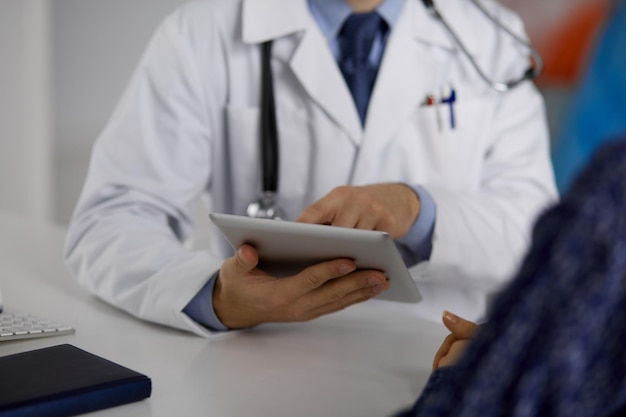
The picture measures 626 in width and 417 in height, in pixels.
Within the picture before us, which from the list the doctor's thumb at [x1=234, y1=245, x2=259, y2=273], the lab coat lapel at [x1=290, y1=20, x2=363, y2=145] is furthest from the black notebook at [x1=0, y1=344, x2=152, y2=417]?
the lab coat lapel at [x1=290, y1=20, x2=363, y2=145]

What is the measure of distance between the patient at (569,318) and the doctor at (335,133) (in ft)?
2.78

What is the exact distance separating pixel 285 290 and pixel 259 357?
9 cm

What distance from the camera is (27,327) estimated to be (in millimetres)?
1039

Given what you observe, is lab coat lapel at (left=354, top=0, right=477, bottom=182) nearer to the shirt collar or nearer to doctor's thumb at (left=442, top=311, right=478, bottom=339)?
the shirt collar

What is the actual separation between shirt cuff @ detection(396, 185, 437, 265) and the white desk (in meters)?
0.14

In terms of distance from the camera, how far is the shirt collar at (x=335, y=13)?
1581mm

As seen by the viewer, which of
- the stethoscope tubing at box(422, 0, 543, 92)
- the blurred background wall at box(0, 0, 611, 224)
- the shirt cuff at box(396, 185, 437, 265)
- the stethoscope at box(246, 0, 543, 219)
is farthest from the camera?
the blurred background wall at box(0, 0, 611, 224)

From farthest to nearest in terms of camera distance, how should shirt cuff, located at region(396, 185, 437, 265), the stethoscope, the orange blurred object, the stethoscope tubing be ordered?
the orange blurred object < the stethoscope tubing < the stethoscope < shirt cuff, located at region(396, 185, 437, 265)

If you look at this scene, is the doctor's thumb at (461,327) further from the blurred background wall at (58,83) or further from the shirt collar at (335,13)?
the blurred background wall at (58,83)

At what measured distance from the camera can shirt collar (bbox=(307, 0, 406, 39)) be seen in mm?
1581

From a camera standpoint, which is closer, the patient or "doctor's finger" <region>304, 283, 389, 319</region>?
the patient

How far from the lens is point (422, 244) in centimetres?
140

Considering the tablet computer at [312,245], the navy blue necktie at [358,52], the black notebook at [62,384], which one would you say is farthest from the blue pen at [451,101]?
the black notebook at [62,384]

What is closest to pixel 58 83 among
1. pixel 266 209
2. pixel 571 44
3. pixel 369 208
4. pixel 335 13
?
pixel 571 44
